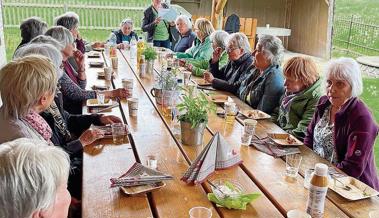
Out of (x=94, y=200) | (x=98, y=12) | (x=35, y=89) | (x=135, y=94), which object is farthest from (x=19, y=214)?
(x=98, y=12)

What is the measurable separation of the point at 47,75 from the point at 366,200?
1435mm

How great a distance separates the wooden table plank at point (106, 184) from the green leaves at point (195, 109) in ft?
1.03

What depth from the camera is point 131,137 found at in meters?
2.10

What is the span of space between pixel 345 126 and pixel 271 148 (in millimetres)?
396

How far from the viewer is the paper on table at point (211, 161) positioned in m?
1.63

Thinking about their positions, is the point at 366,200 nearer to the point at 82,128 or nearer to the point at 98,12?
the point at 82,128

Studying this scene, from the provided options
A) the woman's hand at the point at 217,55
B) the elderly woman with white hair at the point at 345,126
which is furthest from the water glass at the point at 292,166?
the woman's hand at the point at 217,55

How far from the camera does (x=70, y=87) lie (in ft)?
9.50

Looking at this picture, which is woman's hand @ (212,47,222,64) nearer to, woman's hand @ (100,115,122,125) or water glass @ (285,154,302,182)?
woman's hand @ (100,115,122,125)

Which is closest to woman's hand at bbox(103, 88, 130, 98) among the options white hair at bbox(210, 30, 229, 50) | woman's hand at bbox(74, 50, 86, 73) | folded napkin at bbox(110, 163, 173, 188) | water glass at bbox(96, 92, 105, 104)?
water glass at bbox(96, 92, 105, 104)

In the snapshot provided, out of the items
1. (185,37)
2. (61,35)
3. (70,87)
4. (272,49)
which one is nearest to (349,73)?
(272,49)

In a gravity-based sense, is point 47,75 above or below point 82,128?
above

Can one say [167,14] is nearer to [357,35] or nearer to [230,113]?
[230,113]

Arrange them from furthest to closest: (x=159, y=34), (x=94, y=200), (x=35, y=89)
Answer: (x=159, y=34) → (x=35, y=89) → (x=94, y=200)
